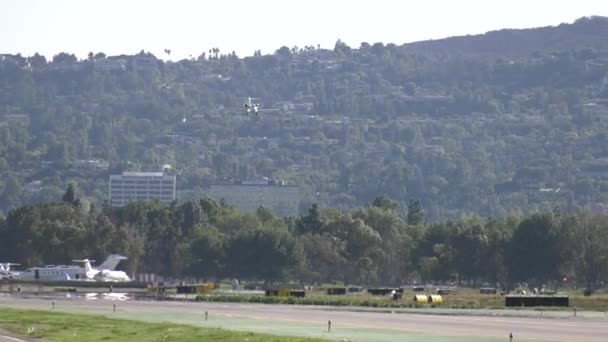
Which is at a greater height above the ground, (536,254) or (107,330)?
(536,254)

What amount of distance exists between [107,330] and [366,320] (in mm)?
16501

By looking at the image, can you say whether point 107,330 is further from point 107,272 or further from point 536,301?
point 107,272

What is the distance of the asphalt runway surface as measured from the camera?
271ft

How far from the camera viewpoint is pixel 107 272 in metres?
186

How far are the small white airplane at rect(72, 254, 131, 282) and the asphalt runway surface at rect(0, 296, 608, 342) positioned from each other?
5743 centimetres

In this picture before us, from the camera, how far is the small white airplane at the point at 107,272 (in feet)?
597

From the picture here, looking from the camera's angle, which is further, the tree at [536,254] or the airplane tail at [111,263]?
the airplane tail at [111,263]

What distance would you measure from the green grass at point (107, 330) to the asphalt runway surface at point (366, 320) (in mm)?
3413

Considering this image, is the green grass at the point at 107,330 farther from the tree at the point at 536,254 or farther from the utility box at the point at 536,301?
the tree at the point at 536,254

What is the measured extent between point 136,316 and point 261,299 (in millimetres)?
31045

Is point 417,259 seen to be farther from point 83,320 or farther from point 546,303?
point 83,320

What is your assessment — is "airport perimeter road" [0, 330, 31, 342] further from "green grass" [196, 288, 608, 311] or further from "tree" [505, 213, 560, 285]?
"tree" [505, 213, 560, 285]

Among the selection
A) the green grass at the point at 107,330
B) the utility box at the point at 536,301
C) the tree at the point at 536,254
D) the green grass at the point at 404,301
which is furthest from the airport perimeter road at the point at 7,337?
the tree at the point at 536,254

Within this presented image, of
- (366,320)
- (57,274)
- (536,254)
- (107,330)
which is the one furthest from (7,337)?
(536,254)
